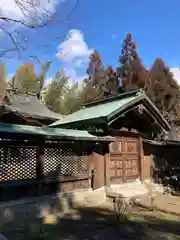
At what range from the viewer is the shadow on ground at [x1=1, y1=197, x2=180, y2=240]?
5266mm

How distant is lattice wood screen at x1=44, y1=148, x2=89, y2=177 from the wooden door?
183cm

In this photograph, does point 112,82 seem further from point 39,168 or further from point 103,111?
point 39,168

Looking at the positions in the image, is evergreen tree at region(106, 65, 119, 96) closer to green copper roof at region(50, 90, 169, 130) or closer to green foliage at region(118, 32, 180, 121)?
green foliage at region(118, 32, 180, 121)

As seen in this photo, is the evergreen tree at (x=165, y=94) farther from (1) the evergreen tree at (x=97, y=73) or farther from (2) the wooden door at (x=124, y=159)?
(2) the wooden door at (x=124, y=159)

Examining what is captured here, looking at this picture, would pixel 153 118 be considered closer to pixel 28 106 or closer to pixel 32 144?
pixel 32 144

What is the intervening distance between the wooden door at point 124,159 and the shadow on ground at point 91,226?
8.68 feet

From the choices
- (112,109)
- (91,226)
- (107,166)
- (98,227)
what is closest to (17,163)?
(91,226)

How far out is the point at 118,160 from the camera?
1004 centimetres

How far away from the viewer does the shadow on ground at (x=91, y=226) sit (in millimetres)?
5266

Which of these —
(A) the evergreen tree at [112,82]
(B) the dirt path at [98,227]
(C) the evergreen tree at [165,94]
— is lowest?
(B) the dirt path at [98,227]

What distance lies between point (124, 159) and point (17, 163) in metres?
4.95

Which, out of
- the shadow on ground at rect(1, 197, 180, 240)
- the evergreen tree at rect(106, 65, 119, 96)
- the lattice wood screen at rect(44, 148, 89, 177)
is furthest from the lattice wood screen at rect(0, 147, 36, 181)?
the evergreen tree at rect(106, 65, 119, 96)

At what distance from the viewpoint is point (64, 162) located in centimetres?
775

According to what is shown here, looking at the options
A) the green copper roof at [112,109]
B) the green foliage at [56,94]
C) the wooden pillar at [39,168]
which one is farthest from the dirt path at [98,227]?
the green foliage at [56,94]
